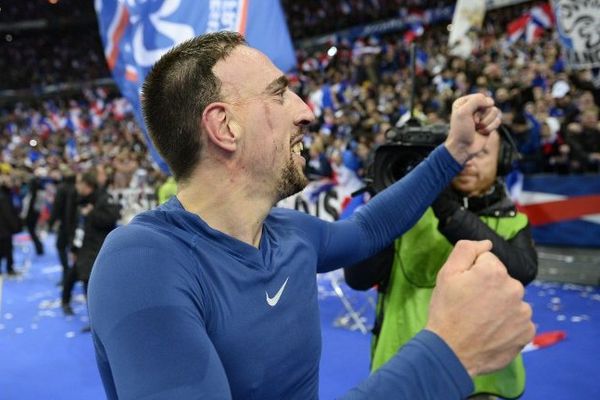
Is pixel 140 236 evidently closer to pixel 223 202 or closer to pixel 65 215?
pixel 223 202

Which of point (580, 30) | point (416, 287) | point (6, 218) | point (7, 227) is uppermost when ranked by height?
point (580, 30)

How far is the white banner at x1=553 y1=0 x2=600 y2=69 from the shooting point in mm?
6781

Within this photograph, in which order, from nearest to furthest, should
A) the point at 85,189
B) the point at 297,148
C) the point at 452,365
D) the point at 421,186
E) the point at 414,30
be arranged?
the point at 452,365 < the point at 297,148 < the point at 421,186 < the point at 85,189 < the point at 414,30

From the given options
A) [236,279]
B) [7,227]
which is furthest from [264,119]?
[7,227]

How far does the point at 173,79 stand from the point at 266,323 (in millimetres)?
554

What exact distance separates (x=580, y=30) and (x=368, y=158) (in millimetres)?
5574

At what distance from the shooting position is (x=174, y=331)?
96cm

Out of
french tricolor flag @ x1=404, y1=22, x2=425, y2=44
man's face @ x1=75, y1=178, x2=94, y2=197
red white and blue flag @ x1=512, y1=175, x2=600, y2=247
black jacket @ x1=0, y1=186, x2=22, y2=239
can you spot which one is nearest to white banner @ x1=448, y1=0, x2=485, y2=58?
red white and blue flag @ x1=512, y1=175, x2=600, y2=247

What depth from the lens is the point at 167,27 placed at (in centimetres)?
355

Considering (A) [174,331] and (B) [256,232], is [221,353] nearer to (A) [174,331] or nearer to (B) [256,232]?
(A) [174,331]

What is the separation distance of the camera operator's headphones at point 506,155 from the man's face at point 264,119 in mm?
1113

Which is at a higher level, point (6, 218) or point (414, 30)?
point (414, 30)

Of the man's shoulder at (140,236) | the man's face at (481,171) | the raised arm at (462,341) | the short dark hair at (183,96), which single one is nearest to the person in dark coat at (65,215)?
the man's face at (481,171)

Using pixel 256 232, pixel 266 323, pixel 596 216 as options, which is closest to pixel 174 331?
pixel 266 323
